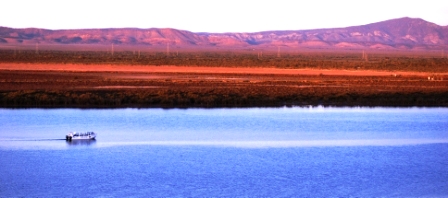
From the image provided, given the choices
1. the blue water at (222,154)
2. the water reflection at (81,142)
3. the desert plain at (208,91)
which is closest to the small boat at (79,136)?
the water reflection at (81,142)

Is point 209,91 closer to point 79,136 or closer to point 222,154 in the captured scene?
point 79,136

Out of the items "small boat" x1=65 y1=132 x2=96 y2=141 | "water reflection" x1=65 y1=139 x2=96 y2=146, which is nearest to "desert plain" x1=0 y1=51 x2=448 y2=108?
"small boat" x1=65 y1=132 x2=96 y2=141

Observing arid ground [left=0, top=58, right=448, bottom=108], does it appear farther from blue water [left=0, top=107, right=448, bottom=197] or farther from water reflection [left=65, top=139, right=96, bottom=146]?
water reflection [left=65, top=139, right=96, bottom=146]

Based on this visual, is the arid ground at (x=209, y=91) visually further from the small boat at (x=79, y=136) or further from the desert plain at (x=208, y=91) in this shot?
the small boat at (x=79, y=136)

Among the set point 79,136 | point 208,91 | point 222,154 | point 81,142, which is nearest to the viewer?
point 222,154

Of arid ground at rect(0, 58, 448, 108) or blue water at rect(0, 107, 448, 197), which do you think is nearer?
blue water at rect(0, 107, 448, 197)

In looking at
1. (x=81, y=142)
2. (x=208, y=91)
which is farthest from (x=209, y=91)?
(x=81, y=142)

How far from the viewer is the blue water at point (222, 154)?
15750mm

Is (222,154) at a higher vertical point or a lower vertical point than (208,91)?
lower

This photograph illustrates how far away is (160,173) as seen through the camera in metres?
17.0

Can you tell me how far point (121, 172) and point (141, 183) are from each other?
1191 mm

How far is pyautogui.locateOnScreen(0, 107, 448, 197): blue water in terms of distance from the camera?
15.8m

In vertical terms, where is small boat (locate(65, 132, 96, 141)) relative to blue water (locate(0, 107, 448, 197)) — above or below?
above

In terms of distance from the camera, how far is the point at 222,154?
19531mm
